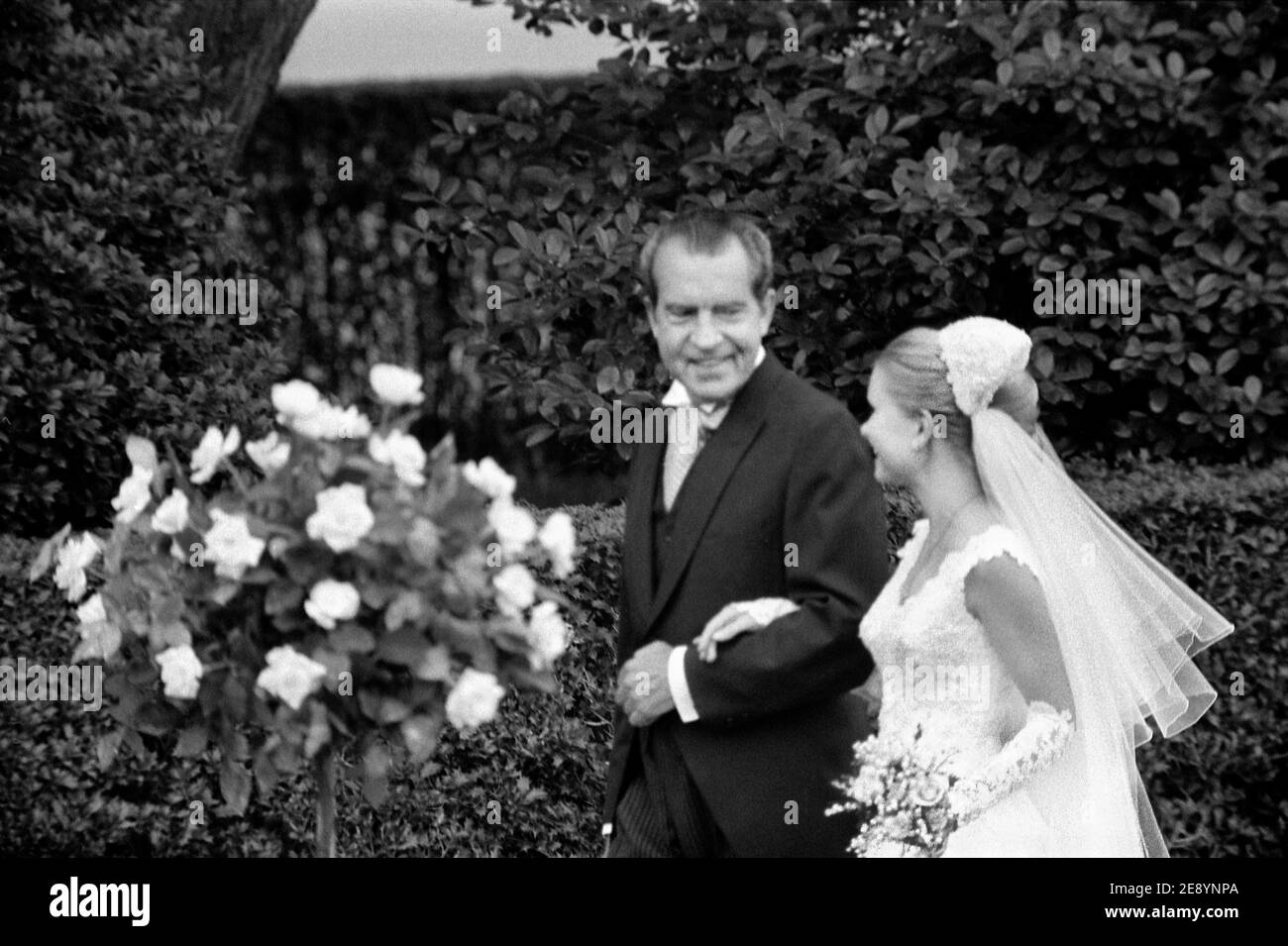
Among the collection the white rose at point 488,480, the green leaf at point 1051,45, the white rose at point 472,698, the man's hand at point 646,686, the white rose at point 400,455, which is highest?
the green leaf at point 1051,45

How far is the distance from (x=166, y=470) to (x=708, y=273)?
3.52 feet

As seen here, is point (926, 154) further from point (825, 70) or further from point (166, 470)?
point (166, 470)

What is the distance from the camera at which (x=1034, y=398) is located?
383 cm

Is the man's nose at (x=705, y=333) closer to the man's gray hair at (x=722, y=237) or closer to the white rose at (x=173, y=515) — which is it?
the man's gray hair at (x=722, y=237)

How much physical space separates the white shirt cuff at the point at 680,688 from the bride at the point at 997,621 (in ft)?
1.17

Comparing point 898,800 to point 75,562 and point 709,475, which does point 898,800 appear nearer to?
point 709,475

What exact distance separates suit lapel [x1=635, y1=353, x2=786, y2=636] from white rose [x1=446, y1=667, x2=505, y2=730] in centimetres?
80

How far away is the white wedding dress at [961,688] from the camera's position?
3.59m

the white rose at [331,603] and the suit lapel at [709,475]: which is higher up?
the suit lapel at [709,475]

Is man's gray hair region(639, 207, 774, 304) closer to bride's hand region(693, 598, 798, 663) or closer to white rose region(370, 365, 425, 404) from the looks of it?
bride's hand region(693, 598, 798, 663)

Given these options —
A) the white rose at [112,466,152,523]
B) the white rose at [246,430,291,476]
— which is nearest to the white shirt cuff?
the white rose at [246,430,291,476]

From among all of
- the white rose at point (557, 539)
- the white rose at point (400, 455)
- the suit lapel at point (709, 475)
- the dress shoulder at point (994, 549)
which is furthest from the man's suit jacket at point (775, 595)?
the white rose at point (400, 455)

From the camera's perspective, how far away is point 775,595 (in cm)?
343
